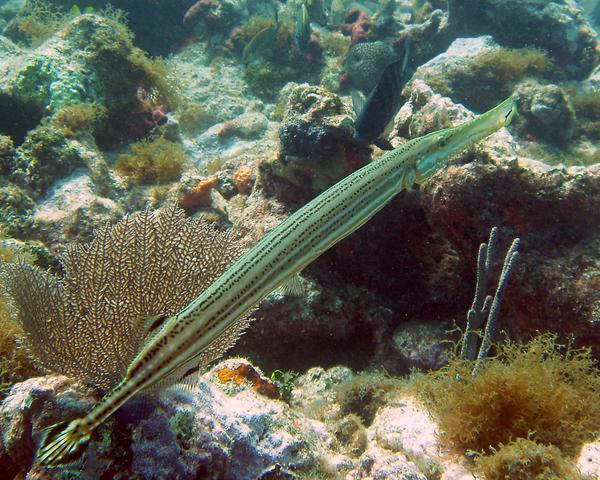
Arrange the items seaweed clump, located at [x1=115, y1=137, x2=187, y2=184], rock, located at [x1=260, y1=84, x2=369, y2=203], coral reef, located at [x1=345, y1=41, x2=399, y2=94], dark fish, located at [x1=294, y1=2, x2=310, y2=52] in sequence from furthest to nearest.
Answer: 1. coral reef, located at [x1=345, y1=41, x2=399, y2=94]
2. dark fish, located at [x1=294, y1=2, x2=310, y2=52]
3. seaweed clump, located at [x1=115, y1=137, x2=187, y2=184]
4. rock, located at [x1=260, y1=84, x2=369, y2=203]

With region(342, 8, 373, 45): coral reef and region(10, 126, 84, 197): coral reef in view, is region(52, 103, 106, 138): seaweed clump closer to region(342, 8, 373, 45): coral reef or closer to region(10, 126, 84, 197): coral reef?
region(10, 126, 84, 197): coral reef

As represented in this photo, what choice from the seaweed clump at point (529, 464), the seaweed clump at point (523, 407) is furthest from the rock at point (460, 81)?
the seaweed clump at point (529, 464)

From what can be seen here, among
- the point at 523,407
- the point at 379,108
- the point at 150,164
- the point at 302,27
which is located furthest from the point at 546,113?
the point at 150,164

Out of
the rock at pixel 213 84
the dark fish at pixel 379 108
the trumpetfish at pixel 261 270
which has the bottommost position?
the rock at pixel 213 84

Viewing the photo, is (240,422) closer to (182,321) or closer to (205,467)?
(205,467)

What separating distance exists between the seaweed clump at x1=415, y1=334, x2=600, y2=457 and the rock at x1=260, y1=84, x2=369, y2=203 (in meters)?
3.26

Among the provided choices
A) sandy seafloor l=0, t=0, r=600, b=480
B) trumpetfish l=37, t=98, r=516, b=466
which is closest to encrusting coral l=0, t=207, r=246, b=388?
sandy seafloor l=0, t=0, r=600, b=480

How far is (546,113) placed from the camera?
397 inches

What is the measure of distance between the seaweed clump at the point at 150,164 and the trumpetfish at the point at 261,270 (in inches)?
291

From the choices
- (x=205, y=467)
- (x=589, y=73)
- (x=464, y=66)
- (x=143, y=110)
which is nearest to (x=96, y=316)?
(x=205, y=467)

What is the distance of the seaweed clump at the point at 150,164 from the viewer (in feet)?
29.1

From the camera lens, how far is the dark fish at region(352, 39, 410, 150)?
4.96m

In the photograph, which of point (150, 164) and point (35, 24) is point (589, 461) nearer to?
point (150, 164)

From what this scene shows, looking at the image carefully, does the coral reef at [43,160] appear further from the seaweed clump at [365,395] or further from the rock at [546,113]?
the rock at [546,113]
